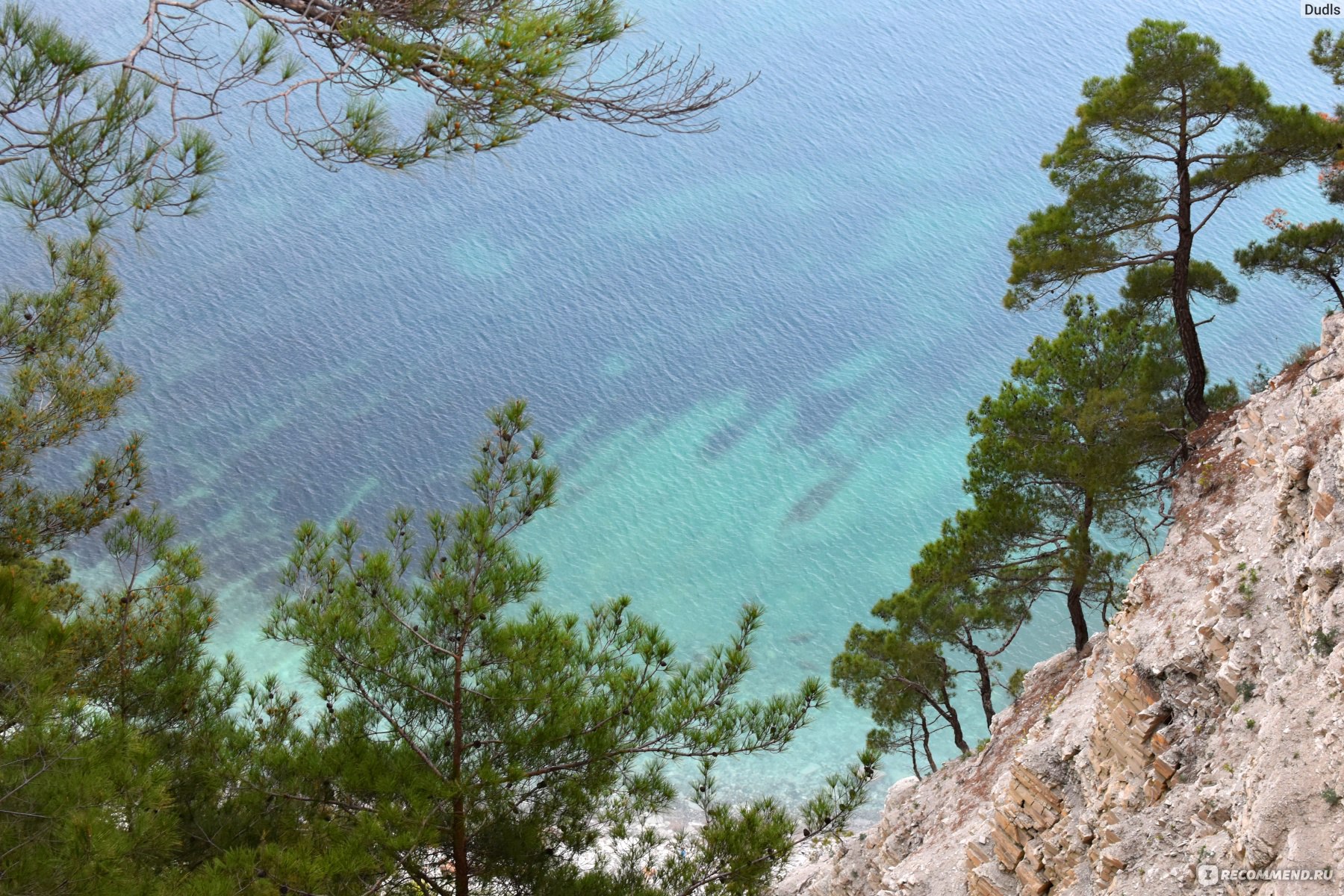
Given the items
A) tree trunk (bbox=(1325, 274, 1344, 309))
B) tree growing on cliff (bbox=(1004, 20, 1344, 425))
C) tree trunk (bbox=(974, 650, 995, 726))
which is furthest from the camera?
tree trunk (bbox=(974, 650, 995, 726))

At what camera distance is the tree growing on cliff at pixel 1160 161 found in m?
11.0

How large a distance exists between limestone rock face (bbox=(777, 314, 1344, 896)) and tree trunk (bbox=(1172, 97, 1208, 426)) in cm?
44

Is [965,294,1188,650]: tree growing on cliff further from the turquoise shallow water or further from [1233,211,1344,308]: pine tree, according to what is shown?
the turquoise shallow water

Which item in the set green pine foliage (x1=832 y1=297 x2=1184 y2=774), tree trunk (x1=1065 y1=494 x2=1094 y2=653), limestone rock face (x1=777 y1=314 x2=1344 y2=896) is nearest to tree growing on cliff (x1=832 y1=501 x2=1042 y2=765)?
green pine foliage (x1=832 y1=297 x2=1184 y2=774)

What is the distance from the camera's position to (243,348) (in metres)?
26.7

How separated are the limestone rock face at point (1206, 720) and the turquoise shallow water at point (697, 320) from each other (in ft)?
25.1

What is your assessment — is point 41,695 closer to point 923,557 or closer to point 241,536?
point 923,557

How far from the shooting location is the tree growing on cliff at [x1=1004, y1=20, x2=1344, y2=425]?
11.0 m

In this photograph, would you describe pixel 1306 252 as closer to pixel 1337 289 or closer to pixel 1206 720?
pixel 1337 289

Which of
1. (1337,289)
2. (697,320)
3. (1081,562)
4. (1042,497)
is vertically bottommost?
(1081,562)

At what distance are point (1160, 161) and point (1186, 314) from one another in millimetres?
1623

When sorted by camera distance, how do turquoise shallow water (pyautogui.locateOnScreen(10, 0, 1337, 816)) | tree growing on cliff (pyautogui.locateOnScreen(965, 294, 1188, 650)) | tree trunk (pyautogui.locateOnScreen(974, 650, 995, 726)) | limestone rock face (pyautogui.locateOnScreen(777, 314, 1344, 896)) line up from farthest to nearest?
turquoise shallow water (pyautogui.locateOnScreen(10, 0, 1337, 816)) < tree trunk (pyautogui.locateOnScreen(974, 650, 995, 726)) < tree growing on cliff (pyautogui.locateOnScreen(965, 294, 1188, 650)) < limestone rock face (pyautogui.locateOnScreen(777, 314, 1344, 896))

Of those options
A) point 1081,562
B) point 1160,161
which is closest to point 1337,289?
point 1160,161

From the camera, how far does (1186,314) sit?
1161cm
